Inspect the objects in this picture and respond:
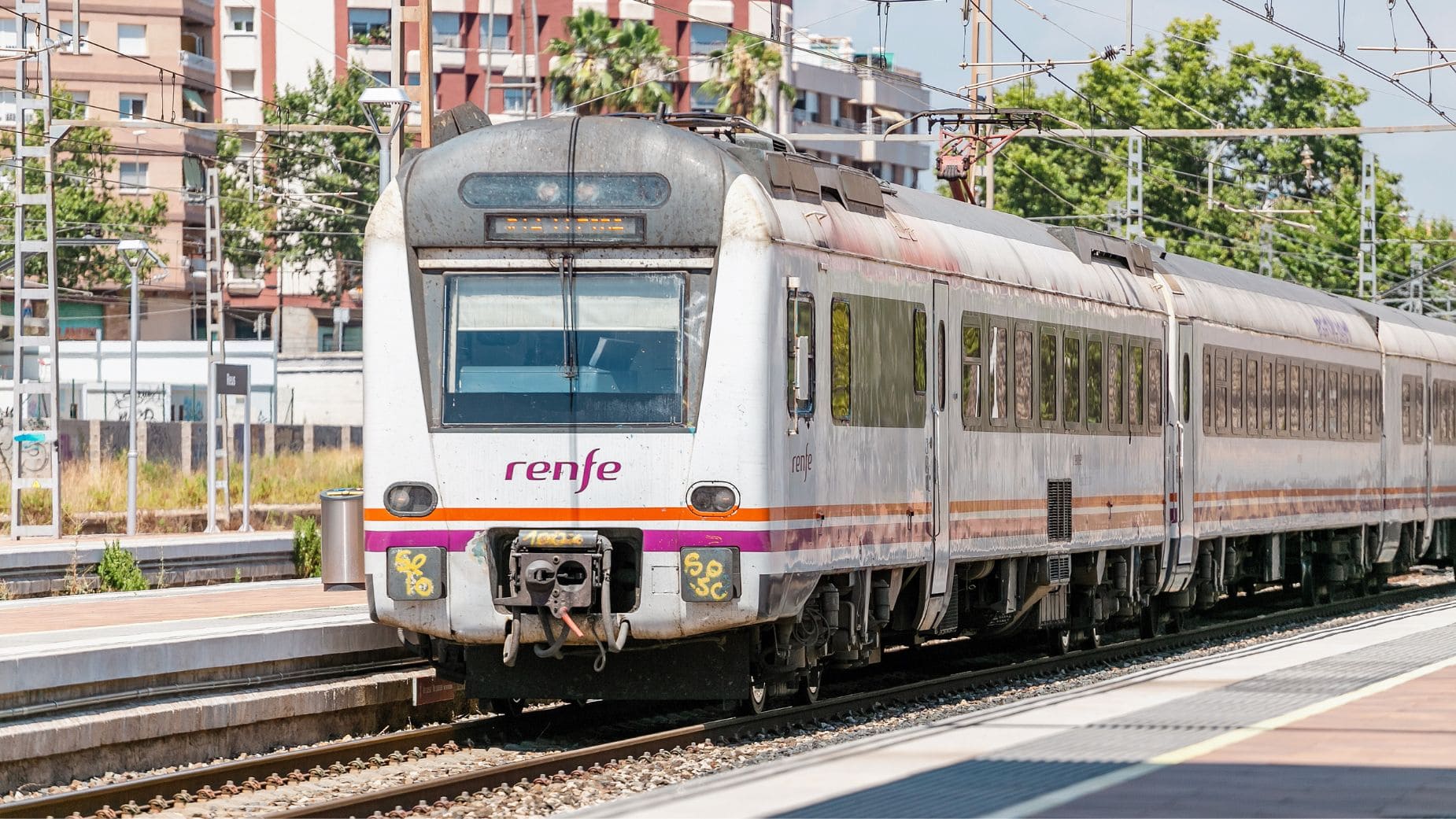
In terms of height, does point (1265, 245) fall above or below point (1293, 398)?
above

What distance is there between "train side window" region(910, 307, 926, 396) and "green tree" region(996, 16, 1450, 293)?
195ft

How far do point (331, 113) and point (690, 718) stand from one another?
72.0m

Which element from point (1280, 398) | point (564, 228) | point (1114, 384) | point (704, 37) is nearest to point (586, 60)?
point (704, 37)

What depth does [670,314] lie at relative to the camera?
13477mm

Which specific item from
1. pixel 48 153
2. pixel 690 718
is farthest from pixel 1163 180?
pixel 690 718

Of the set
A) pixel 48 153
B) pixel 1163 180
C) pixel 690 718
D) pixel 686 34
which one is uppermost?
pixel 686 34

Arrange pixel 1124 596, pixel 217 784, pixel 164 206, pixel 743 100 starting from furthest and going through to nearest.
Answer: pixel 164 206 → pixel 743 100 → pixel 1124 596 → pixel 217 784

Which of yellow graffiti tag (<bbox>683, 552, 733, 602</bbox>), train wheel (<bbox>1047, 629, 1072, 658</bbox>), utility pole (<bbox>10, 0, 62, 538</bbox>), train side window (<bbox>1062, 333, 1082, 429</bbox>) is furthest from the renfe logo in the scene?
utility pole (<bbox>10, 0, 62, 538</bbox>)

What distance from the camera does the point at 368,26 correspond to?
92625 millimetres

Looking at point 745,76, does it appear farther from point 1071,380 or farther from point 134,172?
→ point 1071,380

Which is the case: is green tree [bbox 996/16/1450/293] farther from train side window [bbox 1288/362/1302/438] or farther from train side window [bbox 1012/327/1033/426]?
train side window [bbox 1012/327/1033/426]

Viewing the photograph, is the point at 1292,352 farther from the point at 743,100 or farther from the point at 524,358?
the point at 743,100

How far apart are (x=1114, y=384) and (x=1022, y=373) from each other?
243 centimetres

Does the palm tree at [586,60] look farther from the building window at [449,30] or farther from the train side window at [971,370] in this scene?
the train side window at [971,370]
